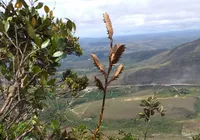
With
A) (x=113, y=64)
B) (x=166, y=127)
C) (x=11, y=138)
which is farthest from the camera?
(x=166, y=127)

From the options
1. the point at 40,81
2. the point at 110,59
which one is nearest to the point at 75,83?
the point at 40,81

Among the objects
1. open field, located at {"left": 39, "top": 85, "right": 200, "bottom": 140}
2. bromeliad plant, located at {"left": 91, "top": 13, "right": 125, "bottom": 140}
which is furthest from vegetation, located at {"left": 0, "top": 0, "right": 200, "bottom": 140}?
open field, located at {"left": 39, "top": 85, "right": 200, "bottom": 140}

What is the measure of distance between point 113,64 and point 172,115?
15045 cm

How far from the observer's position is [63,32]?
4.86 metres

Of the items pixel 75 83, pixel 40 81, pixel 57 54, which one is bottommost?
pixel 75 83

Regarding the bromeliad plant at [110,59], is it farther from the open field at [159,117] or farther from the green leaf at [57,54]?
the open field at [159,117]

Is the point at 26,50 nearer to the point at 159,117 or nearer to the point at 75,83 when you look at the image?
the point at 75,83

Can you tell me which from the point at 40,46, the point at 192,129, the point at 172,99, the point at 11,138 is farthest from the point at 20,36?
the point at 172,99

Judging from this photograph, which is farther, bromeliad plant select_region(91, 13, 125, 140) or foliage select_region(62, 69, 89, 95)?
foliage select_region(62, 69, 89, 95)

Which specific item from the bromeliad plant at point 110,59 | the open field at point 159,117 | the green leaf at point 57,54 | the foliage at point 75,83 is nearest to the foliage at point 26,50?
the green leaf at point 57,54

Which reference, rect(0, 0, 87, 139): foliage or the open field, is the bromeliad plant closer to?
rect(0, 0, 87, 139): foliage

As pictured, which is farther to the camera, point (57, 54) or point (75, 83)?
point (75, 83)

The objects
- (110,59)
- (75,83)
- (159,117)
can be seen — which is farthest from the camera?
(159,117)

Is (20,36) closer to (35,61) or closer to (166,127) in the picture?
(35,61)
